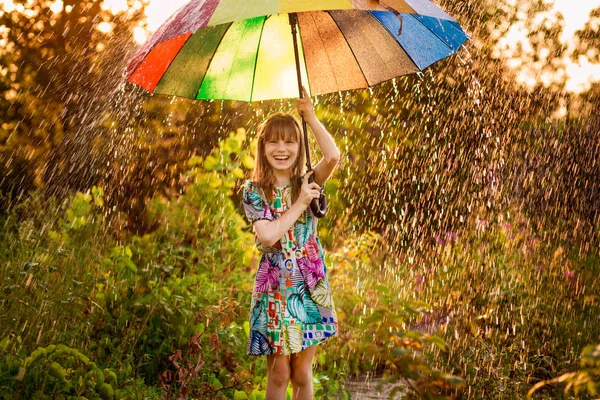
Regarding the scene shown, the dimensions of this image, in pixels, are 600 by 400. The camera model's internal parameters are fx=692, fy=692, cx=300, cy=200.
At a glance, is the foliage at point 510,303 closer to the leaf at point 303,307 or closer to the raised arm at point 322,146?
the leaf at point 303,307

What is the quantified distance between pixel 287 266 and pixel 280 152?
0.51 m

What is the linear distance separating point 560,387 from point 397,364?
1.77 m

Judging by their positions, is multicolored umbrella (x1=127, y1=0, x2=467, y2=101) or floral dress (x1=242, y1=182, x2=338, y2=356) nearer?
floral dress (x1=242, y1=182, x2=338, y2=356)

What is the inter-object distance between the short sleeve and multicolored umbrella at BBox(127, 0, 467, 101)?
2.07 feet

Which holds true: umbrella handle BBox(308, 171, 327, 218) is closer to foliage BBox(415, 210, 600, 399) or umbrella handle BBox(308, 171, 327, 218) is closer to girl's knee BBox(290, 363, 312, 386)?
girl's knee BBox(290, 363, 312, 386)

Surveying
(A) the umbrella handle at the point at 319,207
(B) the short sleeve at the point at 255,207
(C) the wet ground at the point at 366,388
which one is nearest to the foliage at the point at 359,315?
(C) the wet ground at the point at 366,388

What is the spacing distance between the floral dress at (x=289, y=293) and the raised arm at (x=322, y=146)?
7.2 inches

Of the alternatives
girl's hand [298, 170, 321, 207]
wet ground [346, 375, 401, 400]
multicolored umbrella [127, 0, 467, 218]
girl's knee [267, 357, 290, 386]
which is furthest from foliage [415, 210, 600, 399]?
multicolored umbrella [127, 0, 467, 218]

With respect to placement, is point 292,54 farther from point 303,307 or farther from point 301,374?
point 301,374

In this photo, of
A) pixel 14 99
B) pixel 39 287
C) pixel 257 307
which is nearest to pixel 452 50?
pixel 257 307

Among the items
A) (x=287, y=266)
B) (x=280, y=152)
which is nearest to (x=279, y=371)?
(x=287, y=266)

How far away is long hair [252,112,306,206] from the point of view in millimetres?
3084

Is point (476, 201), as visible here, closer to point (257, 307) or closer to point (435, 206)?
point (435, 206)

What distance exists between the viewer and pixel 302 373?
296 centimetres
